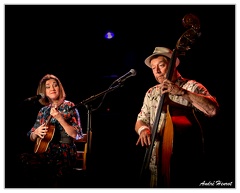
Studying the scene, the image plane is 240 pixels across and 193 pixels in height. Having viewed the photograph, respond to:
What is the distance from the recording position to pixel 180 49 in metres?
2.38

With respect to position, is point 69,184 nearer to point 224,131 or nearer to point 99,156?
point 99,156

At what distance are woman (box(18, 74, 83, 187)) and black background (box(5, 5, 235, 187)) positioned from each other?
329mm

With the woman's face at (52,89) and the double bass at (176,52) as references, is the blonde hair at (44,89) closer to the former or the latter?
the woman's face at (52,89)

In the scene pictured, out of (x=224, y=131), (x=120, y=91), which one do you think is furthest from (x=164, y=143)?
(x=120, y=91)

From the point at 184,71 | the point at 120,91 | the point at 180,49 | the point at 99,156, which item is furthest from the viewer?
the point at 120,91

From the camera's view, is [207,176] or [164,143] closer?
[164,143]

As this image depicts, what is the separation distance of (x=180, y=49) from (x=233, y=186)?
5.08ft

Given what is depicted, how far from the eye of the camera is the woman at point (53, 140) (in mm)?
2982

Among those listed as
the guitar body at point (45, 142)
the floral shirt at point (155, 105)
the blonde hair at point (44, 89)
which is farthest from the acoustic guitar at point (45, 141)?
the floral shirt at point (155, 105)

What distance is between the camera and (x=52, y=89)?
Answer: 3396 mm

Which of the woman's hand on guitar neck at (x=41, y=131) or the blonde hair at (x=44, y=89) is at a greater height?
the blonde hair at (x=44, y=89)

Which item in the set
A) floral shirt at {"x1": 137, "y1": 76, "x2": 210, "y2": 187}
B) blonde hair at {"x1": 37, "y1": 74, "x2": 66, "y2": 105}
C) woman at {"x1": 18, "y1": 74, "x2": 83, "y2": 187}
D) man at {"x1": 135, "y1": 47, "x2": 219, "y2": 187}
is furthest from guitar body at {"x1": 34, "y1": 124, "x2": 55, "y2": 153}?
man at {"x1": 135, "y1": 47, "x2": 219, "y2": 187}

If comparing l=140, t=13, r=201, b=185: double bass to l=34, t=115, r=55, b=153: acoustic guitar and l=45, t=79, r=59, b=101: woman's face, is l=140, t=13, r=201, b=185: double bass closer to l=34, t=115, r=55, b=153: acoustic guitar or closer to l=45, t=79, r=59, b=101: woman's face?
l=34, t=115, r=55, b=153: acoustic guitar

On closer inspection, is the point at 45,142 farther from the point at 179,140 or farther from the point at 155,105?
the point at 179,140
